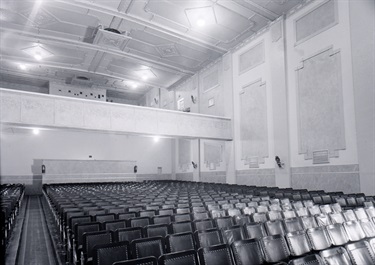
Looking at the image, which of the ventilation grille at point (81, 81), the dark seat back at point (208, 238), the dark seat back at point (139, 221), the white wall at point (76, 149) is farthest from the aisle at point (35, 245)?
the ventilation grille at point (81, 81)

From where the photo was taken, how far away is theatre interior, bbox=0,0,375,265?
372 cm

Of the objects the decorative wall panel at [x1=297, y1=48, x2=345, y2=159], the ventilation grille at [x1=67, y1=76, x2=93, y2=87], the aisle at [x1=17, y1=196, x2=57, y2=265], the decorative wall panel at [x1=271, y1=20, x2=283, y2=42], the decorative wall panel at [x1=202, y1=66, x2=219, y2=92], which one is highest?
the ventilation grille at [x1=67, y1=76, x2=93, y2=87]

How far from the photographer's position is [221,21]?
1143cm

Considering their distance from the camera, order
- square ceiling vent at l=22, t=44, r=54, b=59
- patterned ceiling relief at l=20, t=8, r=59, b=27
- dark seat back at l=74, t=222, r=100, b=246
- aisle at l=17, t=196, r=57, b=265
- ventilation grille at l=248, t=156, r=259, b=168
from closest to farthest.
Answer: dark seat back at l=74, t=222, r=100, b=246
aisle at l=17, t=196, r=57, b=265
patterned ceiling relief at l=20, t=8, r=59, b=27
ventilation grille at l=248, t=156, r=259, b=168
square ceiling vent at l=22, t=44, r=54, b=59

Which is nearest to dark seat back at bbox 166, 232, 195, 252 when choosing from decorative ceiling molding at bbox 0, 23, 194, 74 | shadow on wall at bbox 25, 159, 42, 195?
decorative ceiling molding at bbox 0, 23, 194, 74

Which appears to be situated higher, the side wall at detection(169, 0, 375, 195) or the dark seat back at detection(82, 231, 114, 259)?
the side wall at detection(169, 0, 375, 195)

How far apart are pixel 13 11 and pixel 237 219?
11.3 meters

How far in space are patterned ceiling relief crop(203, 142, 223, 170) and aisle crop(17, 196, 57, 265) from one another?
885cm

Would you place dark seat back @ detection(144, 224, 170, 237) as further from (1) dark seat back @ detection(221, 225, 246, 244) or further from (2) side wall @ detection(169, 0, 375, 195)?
(2) side wall @ detection(169, 0, 375, 195)

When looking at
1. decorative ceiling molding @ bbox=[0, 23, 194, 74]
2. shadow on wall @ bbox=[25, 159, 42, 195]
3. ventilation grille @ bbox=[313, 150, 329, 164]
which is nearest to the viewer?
ventilation grille @ bbox=[313, 150, 329, 164]

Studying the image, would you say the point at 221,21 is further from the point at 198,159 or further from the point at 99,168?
the point at 99,168

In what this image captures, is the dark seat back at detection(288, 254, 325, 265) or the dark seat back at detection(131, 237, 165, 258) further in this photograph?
the dark seat back at detection(131, 237, 165, 258)

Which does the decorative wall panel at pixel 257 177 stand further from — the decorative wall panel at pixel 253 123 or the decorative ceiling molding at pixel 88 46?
the decorative ceiling molding at pixel 88 46

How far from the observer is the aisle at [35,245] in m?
4.45
